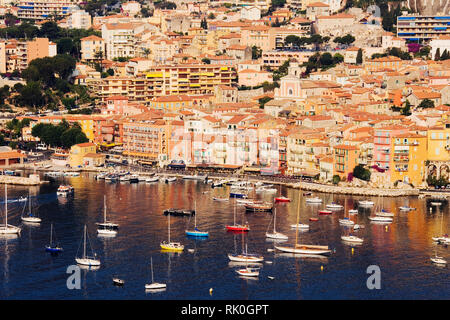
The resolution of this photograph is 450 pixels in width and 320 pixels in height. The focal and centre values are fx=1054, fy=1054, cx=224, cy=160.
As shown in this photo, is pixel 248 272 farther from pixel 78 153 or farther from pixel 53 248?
pixel 78 153

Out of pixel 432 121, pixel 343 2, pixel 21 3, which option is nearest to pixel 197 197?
pixel 432 121

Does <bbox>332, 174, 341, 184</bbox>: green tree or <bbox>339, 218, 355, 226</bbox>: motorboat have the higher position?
<bbox>332, 174, 341, 184</bbox>: green tree

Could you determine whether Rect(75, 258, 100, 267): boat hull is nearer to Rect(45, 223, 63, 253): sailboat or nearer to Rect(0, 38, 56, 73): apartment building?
Rect(45, 223, 63, 253): sailboat

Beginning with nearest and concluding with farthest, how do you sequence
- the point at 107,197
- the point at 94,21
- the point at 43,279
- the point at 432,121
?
the point at 43,279 < the point at 107,197 < the point at 432,121 < the point at 94,21

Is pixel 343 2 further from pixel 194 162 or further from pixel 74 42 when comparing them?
pixel 194 162

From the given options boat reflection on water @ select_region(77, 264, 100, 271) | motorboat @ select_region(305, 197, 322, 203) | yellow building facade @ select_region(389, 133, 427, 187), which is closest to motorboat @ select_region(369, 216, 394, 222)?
motorboat @ select_region(305, 197, 322, 203)

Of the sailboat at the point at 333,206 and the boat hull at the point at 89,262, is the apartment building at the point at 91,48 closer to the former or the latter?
the sailboat at the point at 333,206

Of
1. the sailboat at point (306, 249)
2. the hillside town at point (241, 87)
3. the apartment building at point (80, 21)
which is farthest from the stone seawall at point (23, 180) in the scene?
the apartment building at point (80, 21)
